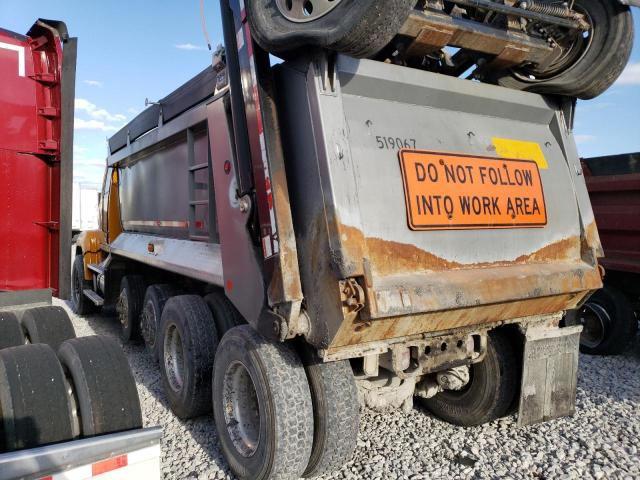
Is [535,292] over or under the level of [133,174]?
under

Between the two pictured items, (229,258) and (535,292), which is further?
(229,258)

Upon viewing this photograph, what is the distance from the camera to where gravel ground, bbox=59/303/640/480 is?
3014mm

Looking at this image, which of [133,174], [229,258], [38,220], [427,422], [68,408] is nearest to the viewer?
[68,408]

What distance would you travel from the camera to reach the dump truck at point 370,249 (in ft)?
7.93

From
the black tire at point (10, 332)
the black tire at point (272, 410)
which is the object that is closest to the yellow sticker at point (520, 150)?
the black tire at point (272, 410)

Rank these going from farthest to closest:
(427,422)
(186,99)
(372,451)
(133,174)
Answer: (133,174) < (186,99) < (427,422) < (372,451)

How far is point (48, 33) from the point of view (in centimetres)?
270

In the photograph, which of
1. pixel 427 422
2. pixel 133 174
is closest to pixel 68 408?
pixel 427 422

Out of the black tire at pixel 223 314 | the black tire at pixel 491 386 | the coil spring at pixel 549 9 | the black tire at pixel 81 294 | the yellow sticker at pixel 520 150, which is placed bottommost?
the black tire at pixel 491 386

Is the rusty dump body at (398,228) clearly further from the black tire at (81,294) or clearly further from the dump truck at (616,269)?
the black tire at (81,294)

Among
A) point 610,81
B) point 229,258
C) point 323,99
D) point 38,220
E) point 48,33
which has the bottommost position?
point 229,258

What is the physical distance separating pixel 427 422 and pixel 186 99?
3310 millimetres

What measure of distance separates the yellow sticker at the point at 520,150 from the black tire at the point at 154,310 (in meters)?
3.30

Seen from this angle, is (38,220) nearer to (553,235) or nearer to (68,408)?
(68,408)
